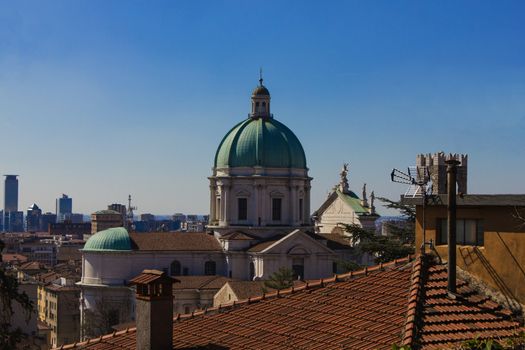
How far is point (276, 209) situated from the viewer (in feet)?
222

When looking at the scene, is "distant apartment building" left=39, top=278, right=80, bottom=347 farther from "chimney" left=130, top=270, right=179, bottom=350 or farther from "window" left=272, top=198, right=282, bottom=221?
"chimney" left=130, top=270, right=179, bottom=350

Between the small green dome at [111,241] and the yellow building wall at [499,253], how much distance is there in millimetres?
52260

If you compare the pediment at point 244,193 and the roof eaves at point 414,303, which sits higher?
the pediment at point 244,193

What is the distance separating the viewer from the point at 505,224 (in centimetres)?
1310

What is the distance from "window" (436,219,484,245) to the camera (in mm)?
13609

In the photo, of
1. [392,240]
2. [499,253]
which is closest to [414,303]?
[499,253]

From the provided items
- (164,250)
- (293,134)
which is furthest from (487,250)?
(293,134)

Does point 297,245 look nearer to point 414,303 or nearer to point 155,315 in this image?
point 155,315

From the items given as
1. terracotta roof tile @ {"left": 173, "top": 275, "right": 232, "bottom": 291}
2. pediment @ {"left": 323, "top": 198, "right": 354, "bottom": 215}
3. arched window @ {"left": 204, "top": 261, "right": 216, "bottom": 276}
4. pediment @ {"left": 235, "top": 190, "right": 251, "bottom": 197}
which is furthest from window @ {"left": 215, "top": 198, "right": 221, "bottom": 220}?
pediment @ {"left": 323, "top": 198, "right": 354, "bottom": 215}

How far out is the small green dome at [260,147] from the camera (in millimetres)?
68750

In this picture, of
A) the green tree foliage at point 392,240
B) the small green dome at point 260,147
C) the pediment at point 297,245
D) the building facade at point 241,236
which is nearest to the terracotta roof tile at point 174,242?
the building facade at point 241,236

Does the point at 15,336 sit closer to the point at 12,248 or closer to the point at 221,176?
the point at 221,176

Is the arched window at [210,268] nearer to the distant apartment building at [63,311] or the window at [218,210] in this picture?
the window at [218,210]

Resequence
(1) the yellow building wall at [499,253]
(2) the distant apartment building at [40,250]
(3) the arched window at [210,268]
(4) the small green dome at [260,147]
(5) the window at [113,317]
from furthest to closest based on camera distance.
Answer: (2) the distant apartment building at [40,250]
(4) the small green dome at [260,147]
(3) the arched window at [210,268]
(5) the window at [113,317]
(1) the yellow building wall at [499,253]
